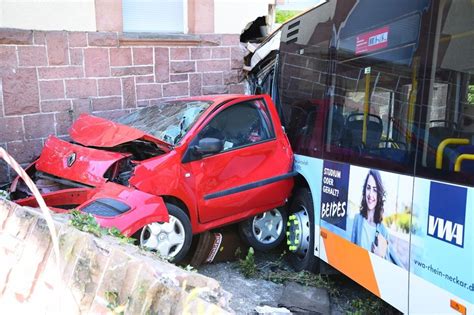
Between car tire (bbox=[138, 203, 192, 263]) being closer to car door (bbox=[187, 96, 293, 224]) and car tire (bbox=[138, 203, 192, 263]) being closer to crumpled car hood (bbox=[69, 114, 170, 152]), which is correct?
car door (bbox=[187, 96, 293, 224])

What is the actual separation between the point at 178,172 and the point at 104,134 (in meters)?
1.02

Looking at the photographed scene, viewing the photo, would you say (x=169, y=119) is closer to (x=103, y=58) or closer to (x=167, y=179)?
(x=167, y=179)

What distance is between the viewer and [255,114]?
17.2ft

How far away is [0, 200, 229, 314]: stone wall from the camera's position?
1974 millimetres

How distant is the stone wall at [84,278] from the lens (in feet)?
6.48

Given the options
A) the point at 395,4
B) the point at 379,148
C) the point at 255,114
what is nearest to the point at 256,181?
the point at 255,114

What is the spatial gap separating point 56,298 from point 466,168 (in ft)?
7.78

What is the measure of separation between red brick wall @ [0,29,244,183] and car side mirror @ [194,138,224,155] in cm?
324

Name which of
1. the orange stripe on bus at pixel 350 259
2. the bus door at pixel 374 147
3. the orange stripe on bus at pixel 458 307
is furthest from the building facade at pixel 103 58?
the orange stripe on bus at pixel 458 307

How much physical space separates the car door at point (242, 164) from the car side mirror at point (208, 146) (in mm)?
95

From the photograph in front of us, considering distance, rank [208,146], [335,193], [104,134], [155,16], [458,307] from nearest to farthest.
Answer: [458,307], [335,193], [208,146], [104,134], [155,16]

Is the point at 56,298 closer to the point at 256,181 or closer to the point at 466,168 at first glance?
the point at 466,168

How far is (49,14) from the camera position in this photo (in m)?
6.65

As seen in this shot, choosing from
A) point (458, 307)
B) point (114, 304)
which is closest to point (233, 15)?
point (458, 307)
